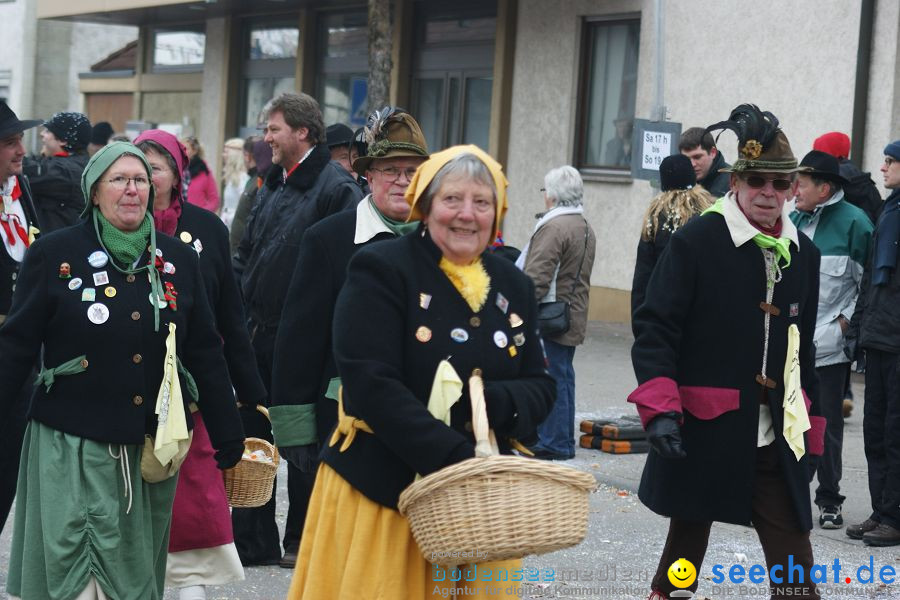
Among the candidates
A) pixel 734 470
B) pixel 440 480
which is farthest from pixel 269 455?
pixel 440 480

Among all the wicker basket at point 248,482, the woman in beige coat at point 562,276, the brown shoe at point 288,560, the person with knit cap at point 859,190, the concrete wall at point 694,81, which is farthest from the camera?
the concrete wall at point 694,81

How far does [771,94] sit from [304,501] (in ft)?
33.4

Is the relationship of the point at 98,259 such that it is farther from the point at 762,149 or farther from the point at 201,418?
the point at 762,149

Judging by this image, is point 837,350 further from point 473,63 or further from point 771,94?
point 473,63

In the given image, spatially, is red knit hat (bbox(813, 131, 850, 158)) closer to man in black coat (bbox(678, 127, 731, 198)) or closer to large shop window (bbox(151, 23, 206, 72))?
man in black coat (bbox(678, 127, 731, 198))

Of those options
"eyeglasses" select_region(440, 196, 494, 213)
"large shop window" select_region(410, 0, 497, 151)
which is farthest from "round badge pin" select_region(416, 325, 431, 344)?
"large shop window" select_region(410, 0, 497, 151)

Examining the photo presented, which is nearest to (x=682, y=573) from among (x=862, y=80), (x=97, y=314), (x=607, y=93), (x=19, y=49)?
(x=97, y=314)

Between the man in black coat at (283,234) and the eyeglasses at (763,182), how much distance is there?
205 cm

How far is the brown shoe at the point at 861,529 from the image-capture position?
7.50 meters

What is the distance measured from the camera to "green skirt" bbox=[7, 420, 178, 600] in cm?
482

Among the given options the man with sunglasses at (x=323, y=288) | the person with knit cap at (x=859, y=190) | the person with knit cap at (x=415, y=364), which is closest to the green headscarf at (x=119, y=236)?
the man with sunglasses at (x=323, y=288)

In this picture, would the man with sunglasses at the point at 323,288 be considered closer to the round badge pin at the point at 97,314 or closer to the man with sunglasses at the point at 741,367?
the round badge pin at the point at 97,314

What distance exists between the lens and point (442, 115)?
68.8ft

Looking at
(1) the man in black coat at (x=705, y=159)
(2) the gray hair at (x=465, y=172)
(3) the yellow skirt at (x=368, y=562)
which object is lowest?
(3) the yellow skirt at (x=368, y=562)
